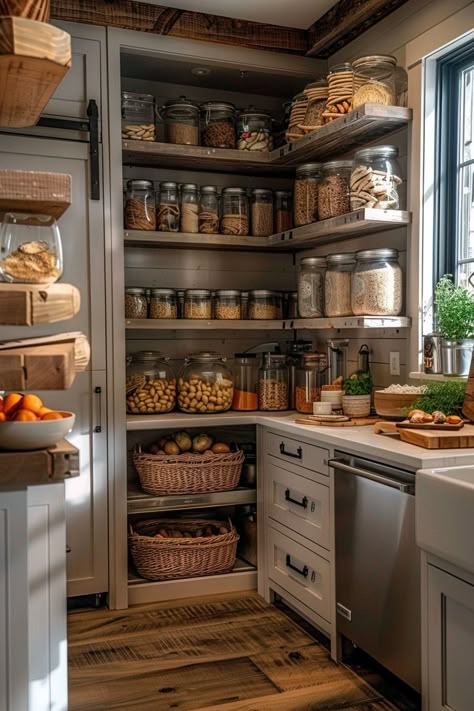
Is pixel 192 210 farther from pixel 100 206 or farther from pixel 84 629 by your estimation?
pixel 84 629

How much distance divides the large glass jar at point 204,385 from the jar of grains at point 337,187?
0.90 meters

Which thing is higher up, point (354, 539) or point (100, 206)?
point (100, 206)

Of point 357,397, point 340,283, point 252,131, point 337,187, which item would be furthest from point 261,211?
point 357,397

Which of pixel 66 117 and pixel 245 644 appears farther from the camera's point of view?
pixel 66 117

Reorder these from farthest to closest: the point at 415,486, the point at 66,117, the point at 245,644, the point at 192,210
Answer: the point at 192,210 < the point at 66,117 < the point at 245,644 < the point at 415,486

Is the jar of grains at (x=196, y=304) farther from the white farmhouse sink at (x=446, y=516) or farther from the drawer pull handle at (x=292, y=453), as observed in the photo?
the white farmhouse sink at (x=446, y=516)

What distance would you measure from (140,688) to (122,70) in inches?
109

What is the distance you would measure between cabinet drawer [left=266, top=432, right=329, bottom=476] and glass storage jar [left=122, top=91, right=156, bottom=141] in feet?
4.94

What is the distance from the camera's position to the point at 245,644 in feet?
9.70

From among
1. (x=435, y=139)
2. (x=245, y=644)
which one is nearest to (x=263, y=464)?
(x=245, y=644)

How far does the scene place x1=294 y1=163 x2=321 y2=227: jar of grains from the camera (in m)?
3.47

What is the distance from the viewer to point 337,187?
3254 mm

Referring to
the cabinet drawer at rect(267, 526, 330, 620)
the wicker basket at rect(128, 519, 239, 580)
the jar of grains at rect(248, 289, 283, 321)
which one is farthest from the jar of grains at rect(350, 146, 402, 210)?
the wicker basket at rect(128, 519, 239, 580)

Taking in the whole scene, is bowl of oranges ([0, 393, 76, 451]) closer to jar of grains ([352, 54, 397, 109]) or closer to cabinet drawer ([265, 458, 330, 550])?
cabinet drawer ([265, 458, 330, 550])
